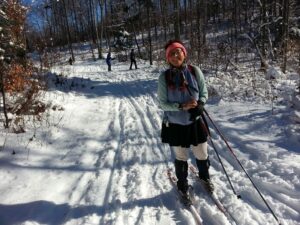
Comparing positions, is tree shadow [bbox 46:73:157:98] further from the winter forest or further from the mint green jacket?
the mint green jacket

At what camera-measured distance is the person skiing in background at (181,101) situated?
4.68m

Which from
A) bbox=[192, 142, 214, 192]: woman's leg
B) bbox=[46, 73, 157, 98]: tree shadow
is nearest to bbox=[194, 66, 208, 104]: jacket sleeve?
bbox=[192, 142, 214, 192]: woman's leg

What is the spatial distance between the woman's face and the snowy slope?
189 centimetres

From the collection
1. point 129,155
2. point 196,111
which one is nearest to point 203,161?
point 196,111

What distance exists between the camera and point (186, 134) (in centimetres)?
486

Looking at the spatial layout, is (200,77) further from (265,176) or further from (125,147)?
(125,147)

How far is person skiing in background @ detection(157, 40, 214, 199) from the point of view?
15.4 feet

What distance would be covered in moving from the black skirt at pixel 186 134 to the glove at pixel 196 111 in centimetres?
10

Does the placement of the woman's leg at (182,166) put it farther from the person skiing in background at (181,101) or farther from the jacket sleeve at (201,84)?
the jacket sleeve at (201,84)

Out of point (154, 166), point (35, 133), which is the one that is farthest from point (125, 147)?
point (35, 133)

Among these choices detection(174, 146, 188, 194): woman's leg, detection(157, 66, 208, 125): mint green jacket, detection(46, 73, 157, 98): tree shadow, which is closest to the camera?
detection(157, 66, 208, 125): mint green jacket

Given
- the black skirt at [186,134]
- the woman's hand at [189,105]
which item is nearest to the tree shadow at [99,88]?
the black skirt at [186,134]

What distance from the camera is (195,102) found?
467 cm

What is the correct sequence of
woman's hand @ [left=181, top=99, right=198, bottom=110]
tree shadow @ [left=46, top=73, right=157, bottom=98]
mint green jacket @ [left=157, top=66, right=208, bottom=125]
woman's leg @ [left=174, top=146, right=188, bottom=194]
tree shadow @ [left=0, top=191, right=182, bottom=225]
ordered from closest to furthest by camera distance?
woman's hand @ [left=181, top=99, right=198, bottom=110] < mint green jacket @ [left=157, top=66, right=208, bottom=125] < tree shadow @ [left=0, top=191, right=182, bottom=225] < woman's leg @ [left=174, top=146, right=188, bottom=194] < tree shadow @ [left=46, top=73, right=157, bottom=98]
